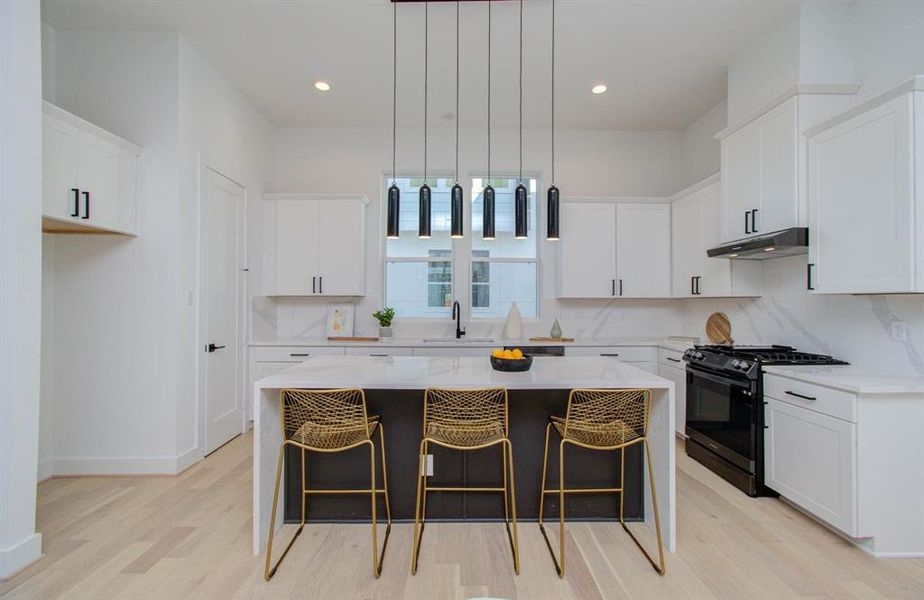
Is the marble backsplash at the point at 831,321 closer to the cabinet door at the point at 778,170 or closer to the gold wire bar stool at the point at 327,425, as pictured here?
the cabinet door at the point at 778,170

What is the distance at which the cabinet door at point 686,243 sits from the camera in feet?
13.7

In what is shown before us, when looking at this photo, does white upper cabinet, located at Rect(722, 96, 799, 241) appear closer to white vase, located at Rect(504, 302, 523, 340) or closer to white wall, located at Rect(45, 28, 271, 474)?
white vase, located at Rect(504, 302, 523, 340)

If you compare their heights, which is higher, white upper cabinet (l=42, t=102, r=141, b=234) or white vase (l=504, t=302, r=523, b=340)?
white upper cabinet (l=42, t=102, r=141, b=234)

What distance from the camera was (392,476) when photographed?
8.35 feet

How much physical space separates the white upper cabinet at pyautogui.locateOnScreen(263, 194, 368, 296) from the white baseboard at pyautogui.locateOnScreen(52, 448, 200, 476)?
196cm

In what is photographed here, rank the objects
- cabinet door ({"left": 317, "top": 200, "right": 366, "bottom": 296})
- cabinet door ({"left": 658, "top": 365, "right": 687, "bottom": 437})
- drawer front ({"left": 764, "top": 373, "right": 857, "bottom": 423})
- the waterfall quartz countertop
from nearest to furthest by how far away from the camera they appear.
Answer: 1. drawer front ({"left": 764, "top": 373, "right": 857, "bottom": 423})
2. cabinet door ({"left": 658, "top": 365, "right": 687, "bottom": 437})
3. the waterfall quartz countertop
4. cabinet door ({"left": 317, "top": 200, "right": 366, "bottom": 296})

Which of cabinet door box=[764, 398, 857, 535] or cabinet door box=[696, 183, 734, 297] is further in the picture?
cabinet door box=[696, 183, 734, 297]

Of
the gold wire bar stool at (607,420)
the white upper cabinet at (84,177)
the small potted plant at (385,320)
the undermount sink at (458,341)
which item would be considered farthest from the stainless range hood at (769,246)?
the white upper cabinet at (84,177)

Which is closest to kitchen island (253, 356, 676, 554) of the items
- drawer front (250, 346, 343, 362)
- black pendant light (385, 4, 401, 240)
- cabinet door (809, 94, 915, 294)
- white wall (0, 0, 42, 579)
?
black pendant light (385, 4, 401, 240)

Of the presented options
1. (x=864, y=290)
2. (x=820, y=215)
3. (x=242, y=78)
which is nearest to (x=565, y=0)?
(x=820, y=215)

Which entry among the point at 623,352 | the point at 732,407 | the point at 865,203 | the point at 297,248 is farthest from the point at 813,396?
the point at 297,248

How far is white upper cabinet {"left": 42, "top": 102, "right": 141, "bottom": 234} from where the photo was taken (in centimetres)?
257

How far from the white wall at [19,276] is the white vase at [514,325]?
379 cm

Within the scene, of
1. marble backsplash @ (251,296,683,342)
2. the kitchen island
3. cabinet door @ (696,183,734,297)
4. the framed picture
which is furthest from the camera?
marble backsplash @ (251,296,683,342)
